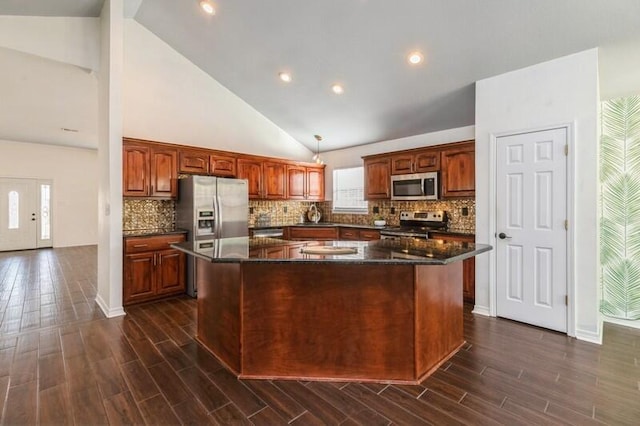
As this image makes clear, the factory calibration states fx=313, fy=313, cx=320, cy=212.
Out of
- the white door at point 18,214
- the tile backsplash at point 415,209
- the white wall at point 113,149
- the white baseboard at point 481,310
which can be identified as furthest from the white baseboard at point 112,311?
the white door at point 18,214

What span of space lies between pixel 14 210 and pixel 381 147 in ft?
30.3

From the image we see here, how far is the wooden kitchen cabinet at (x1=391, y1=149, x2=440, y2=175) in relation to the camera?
4.62 meters

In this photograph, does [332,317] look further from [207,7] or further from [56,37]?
[56,37]

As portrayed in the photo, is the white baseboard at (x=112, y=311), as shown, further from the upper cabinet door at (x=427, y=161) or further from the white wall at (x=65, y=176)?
the white wall at (x=65, y=176)

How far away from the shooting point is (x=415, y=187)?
4.84m

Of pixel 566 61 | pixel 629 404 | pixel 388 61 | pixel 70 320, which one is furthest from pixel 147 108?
pixel 629 404

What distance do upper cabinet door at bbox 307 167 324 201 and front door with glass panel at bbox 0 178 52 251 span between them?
23.9ft

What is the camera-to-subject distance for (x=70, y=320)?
3.51 metres

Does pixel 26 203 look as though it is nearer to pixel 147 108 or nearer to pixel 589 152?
pixel 147 108

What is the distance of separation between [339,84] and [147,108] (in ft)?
9.60

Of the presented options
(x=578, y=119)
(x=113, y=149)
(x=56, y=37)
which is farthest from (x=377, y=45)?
(x=56, y=37)

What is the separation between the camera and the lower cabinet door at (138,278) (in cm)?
401

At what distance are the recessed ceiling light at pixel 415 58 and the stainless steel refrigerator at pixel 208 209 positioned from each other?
297 centimetres

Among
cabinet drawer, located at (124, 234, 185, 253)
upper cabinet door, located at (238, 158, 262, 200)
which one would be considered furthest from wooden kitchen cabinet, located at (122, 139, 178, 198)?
upper cabinet door, located at (238, 158, 262, 200)
